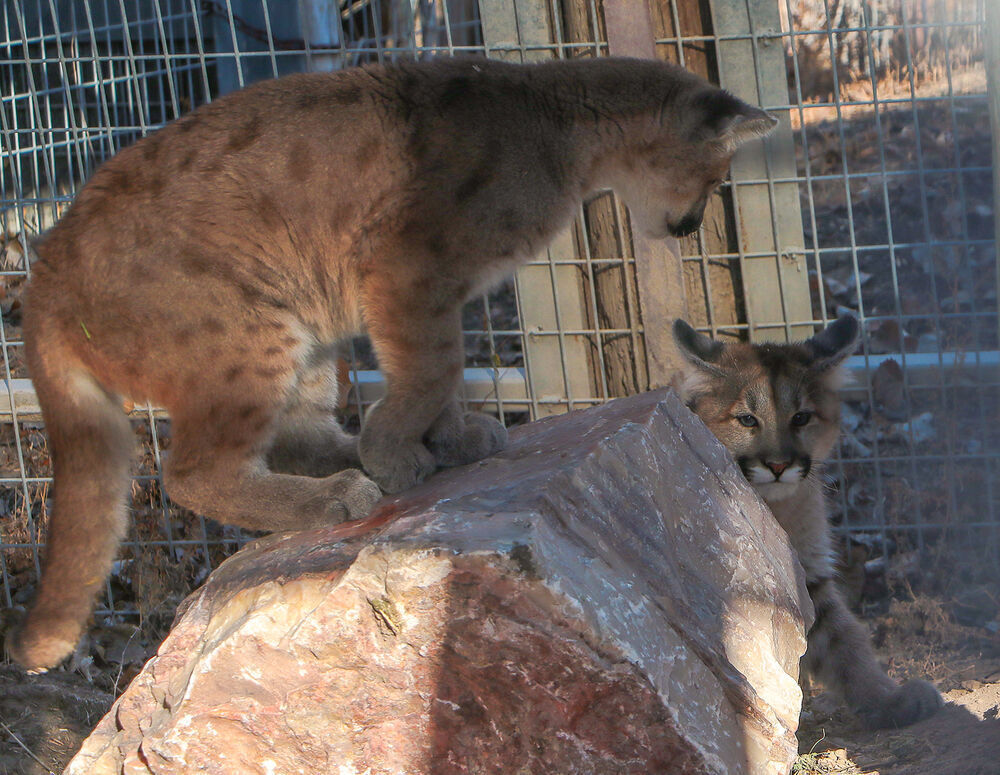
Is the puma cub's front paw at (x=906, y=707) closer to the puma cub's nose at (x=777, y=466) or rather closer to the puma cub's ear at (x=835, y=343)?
the puma cub's nose at (x=777, y=466)

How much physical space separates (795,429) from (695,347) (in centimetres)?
47

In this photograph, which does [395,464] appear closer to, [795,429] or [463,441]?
[463,441]

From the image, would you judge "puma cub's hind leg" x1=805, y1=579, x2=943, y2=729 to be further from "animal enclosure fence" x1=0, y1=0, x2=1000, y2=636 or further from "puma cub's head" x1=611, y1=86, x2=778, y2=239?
"puma cub's head" x1=611, y1=86, x2=778, y2=239

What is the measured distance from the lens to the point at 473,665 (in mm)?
2262

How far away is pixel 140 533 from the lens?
5055 millimetres

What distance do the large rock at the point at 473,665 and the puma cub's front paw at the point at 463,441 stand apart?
70 centimetres

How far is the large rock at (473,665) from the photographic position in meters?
2.23

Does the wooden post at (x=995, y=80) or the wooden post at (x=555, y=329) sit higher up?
the wooden post at (x=995, y=80)

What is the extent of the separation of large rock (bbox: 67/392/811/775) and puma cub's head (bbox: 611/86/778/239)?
1.60 m

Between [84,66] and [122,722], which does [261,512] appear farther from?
[84,66]

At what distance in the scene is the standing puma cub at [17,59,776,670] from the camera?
3.16 m

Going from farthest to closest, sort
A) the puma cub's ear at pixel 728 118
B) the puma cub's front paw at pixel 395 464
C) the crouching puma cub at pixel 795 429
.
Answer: the crouching puma cub at pixel 795 429 → the puma cub's ear at pixel 728 118 → the puma cub's front paw at pixel 395 464

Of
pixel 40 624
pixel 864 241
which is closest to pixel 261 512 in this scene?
pixel 40 624

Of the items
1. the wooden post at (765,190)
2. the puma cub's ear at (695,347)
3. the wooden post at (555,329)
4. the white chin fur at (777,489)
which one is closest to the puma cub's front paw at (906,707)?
the white chin fur at (777,489)
